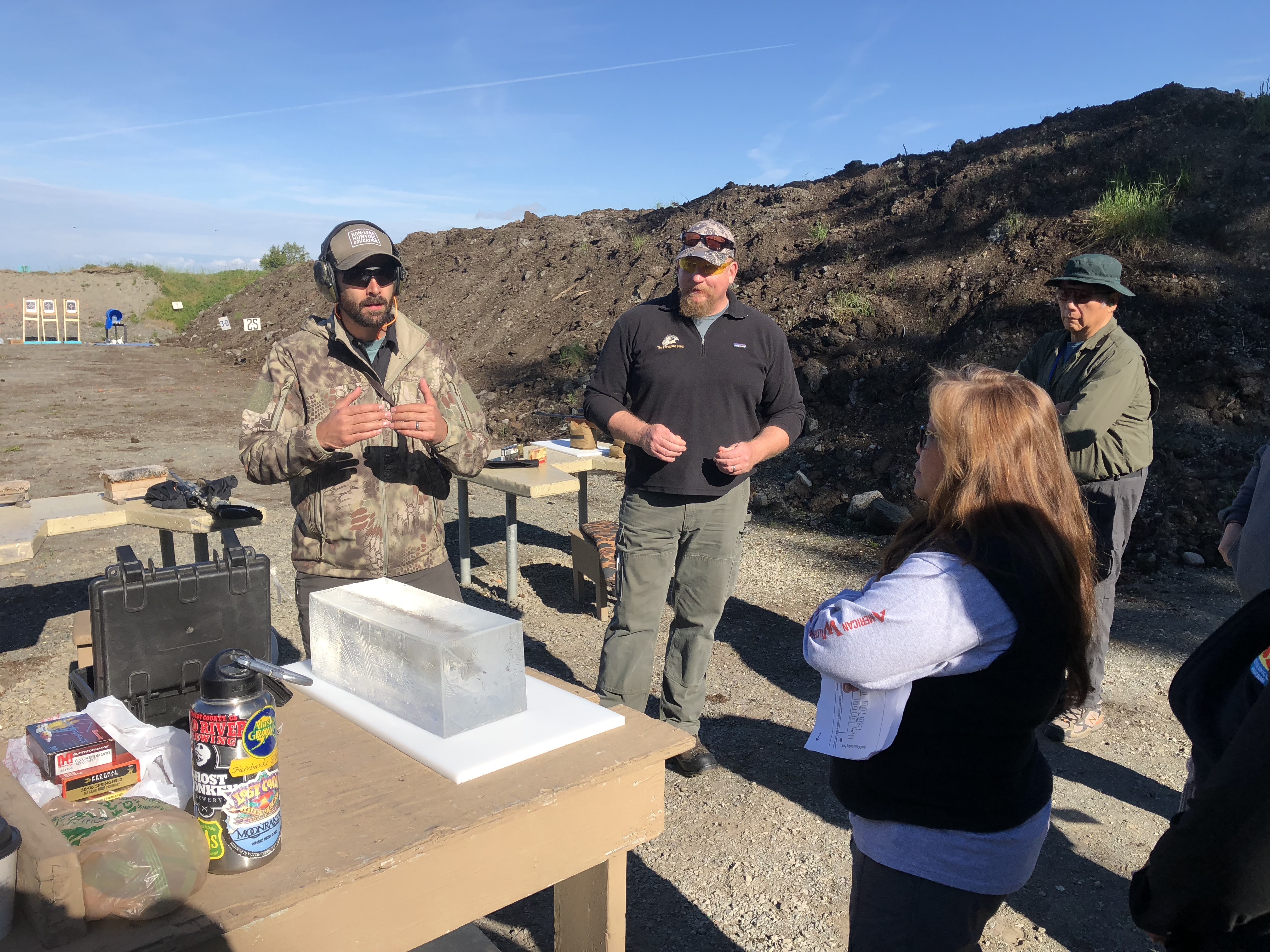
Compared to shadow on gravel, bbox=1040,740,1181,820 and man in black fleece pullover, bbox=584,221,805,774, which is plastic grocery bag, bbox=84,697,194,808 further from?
shadow on gravel, bbox=1040,740,1181,820

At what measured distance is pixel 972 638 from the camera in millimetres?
1517

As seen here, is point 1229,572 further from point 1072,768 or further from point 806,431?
point 806,431

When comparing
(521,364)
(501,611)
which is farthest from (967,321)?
(521,364)

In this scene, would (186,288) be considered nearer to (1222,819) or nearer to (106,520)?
(106,520)

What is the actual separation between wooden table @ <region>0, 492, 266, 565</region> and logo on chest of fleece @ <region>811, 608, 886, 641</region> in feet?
11.3

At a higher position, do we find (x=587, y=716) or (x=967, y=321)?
(x=967, y=321)

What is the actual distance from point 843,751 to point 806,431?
825 centimetres

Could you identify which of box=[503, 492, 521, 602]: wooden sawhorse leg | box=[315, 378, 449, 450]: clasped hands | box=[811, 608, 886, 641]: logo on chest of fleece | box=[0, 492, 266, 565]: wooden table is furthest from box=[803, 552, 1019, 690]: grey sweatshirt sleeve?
box=[503, 492, 521, 602]: wooden sawhorse leg

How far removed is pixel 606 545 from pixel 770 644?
1.20 meters

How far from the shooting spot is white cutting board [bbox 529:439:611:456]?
21.2 ft

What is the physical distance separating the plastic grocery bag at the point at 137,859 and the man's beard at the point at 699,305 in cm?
267

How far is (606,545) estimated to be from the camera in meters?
5.65

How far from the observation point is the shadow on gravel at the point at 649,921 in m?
2.79

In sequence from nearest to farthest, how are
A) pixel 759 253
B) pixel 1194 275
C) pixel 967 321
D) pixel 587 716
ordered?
pixel 587 716 → pixel 1194 275 → pixel 967 321 → pixel 759 253
